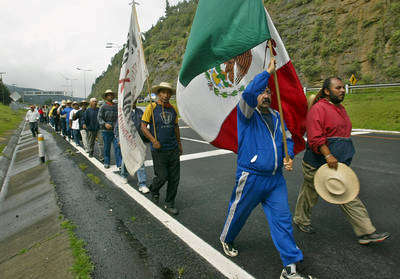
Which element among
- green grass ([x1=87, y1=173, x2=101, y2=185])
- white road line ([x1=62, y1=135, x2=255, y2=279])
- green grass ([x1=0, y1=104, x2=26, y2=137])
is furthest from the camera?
green grass ([x1=0, y1=104, x2=26, y2=137])

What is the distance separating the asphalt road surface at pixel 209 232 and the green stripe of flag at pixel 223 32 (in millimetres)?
1964

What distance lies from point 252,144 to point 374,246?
180 centimetres

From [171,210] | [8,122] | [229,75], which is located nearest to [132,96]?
[171,210]

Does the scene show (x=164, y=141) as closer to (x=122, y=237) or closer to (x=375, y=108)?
(x=122, y=237)

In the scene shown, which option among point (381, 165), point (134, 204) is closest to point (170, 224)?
point (134, 204)

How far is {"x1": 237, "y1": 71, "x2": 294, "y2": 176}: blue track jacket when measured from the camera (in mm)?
2480

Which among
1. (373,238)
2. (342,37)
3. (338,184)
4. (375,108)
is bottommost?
(373,238)

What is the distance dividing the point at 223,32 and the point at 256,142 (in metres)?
1.14

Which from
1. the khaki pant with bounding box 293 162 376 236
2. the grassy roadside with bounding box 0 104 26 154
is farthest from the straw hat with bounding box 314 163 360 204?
the grassy roadside with bounding box 0 104 26 154

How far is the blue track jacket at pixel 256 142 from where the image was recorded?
248 centimetres

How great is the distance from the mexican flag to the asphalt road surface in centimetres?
111

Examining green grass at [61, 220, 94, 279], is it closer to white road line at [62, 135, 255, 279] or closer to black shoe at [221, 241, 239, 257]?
white road line at [62, 135, 255, 279]

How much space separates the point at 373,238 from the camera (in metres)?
2.85

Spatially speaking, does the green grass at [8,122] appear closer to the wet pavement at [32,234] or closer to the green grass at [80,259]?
the wet pavement at [32,234]
